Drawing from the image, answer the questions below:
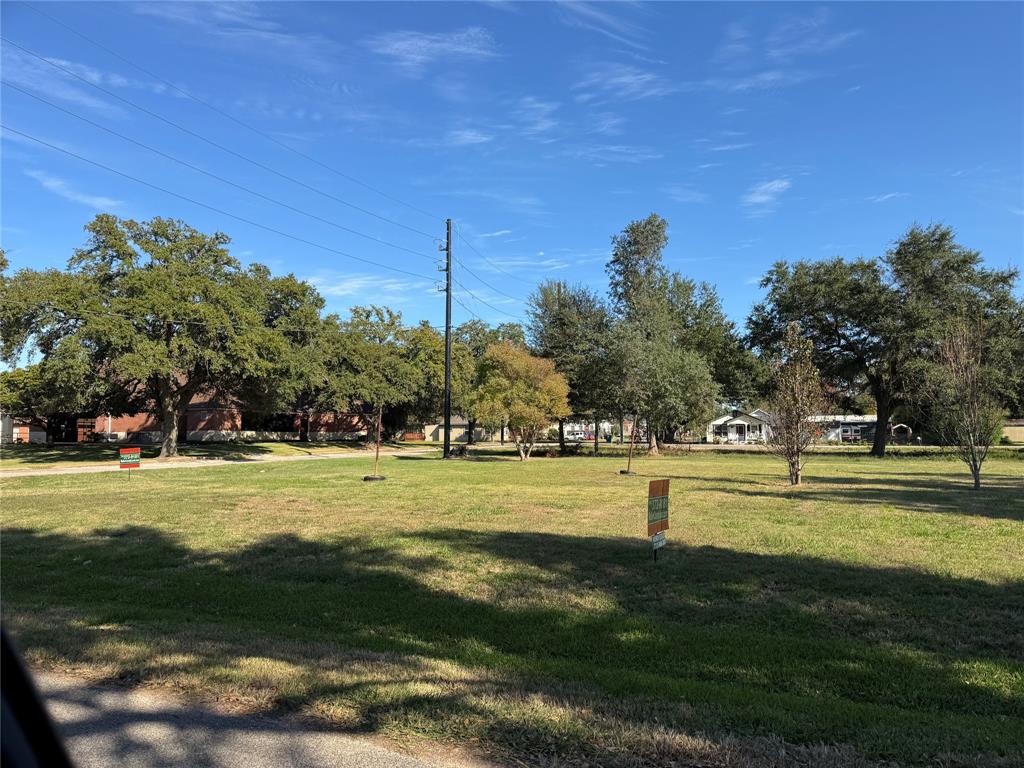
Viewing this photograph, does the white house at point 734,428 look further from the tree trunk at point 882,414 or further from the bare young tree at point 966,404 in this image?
the bare young tree at point 966,404

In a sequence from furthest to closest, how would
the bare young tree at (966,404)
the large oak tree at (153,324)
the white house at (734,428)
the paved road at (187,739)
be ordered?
the white house at (734,428) < the large oak tree at (153,324) < the bare young tree at (966,404) < the paved road at (187,739)

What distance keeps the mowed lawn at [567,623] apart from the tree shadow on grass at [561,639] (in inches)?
1.0

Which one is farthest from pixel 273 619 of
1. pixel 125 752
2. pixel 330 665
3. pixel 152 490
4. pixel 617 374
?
pixel 617 374

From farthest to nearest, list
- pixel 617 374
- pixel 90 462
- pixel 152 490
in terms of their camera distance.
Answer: pixel 617 374 < pixel 90 462 < pixel 152 490

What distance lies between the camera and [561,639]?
5.82 metres

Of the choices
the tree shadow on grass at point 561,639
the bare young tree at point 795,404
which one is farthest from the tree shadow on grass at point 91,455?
the bare young tree at point 795,404

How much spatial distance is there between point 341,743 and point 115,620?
378 cm

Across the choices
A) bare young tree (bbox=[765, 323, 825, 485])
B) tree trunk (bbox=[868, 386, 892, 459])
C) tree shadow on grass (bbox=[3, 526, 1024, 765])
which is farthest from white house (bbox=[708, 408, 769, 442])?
tree shadow on grass (bbox=[3, 526, 1024, 765])

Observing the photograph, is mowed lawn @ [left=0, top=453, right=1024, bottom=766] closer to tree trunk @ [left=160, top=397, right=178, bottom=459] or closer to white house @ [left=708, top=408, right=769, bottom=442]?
tree trunk @ [left=160, top=397, right=178, bottom=459]

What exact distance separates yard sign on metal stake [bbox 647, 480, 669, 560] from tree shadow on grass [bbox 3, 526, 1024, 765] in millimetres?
396

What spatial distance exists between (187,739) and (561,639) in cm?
312

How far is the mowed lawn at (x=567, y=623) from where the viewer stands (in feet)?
12.3

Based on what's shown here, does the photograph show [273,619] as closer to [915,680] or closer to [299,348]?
[915,680]

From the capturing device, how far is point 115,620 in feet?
20.1
